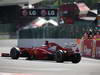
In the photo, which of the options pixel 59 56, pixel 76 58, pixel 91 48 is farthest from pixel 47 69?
pixel 91 48

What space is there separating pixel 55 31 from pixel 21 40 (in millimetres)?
2785

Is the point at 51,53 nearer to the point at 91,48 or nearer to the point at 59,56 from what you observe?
the point at 59,56

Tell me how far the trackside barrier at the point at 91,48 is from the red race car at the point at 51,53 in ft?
14.4

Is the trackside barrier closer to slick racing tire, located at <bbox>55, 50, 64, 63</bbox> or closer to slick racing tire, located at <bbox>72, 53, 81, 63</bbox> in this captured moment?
slick racing tire, located at <bbox>72, 53, 81, 63</bbox>

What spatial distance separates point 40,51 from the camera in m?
20.1

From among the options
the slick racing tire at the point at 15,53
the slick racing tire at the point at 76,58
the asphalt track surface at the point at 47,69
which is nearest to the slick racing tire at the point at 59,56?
the slick racing tire at the point at 76,58

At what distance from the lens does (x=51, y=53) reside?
19781mm

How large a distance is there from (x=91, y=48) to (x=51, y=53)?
5635 mm

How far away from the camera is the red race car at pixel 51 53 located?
19078 millimetres

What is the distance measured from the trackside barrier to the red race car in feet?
14.4

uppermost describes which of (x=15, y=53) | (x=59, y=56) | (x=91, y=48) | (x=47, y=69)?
(x=47, y=69)

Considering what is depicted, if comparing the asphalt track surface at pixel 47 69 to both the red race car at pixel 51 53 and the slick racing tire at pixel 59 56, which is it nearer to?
the red race car at pixel 51 53

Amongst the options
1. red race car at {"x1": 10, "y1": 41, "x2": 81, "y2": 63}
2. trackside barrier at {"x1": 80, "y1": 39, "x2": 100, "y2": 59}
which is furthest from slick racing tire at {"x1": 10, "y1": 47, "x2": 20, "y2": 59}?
trackside barrier at {"x1": 80, "y1": 39, "x2": 100, "y2": 59}

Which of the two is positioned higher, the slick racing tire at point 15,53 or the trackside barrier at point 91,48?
the slick racing tire at point 15,53
